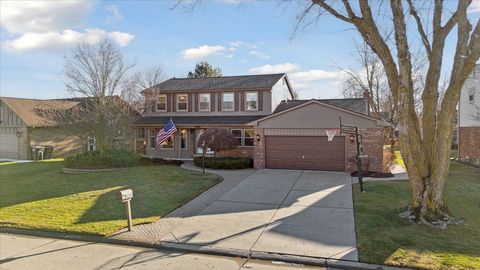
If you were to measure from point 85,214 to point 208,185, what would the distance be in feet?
16.8

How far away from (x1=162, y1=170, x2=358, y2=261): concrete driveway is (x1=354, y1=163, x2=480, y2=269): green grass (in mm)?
378

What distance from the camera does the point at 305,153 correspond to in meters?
18.0

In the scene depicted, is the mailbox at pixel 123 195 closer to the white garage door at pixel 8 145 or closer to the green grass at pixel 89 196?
the green grass at pixel 89 196

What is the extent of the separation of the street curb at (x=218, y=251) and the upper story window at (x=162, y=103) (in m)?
18.5

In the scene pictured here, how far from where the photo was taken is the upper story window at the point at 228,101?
24891 millimetres

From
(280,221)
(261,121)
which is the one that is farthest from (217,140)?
(280,221)

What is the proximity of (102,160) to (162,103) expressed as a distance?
856 centimetres

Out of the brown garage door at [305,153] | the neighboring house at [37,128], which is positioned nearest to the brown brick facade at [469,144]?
the brown garage door at [305,153]

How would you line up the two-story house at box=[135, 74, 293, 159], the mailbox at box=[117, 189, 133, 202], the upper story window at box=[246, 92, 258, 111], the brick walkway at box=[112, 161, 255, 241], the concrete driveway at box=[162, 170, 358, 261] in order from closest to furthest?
the concrete driveway at box=[162, 170, 358, 261], the brick walkway at box=[112, 161, 255, 241], the mailbox at box=[117, 189, 133, 202], the two-story house at box=[135, 74, 293, 159], the upper story window at box=[246, 92, 258, 111]

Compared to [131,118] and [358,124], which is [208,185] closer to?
[358,124]

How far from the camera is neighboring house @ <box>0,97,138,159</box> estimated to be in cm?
2619

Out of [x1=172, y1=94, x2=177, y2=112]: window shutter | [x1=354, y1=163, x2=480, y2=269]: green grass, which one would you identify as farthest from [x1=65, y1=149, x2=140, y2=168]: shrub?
[x1=354, y1=163, x2=480, y2=269]: green grass

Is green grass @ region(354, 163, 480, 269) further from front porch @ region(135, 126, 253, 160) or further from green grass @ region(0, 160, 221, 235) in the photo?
front porch @ region(135, 126, 253, 160)

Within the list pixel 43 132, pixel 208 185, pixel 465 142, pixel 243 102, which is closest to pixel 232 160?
pixel 208 185
